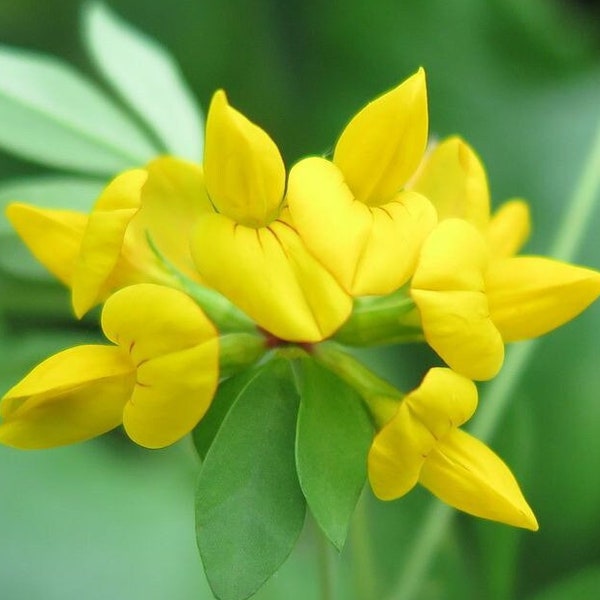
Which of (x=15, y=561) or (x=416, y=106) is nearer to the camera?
(x=416, y=106)

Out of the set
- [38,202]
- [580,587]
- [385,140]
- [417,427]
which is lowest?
Result: [580,587]

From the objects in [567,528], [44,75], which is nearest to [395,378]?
[567,528]

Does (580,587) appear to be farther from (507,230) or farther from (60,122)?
(60,122)

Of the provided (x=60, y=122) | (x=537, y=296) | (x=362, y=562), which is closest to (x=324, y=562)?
(x=362, y=562)

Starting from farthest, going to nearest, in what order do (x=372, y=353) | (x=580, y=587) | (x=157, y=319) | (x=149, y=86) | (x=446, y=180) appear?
(x=372, y=353) → (x=580, y=587) → (x=149, y=86) → (x=446, y=180) → (x=157, y=319)

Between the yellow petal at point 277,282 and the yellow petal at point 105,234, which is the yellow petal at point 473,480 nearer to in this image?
the yellow petal at point 277,282

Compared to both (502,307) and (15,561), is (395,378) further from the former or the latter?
(502,307)

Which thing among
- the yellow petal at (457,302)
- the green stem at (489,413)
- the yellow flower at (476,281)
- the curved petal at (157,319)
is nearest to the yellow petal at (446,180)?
the yellow flower at (476,281)
